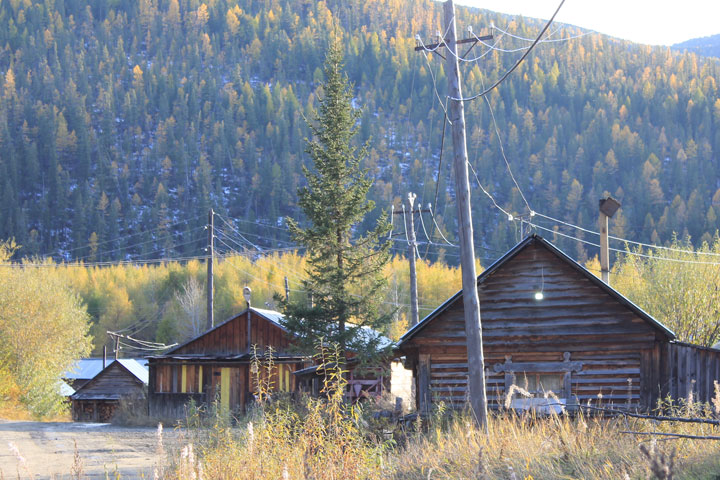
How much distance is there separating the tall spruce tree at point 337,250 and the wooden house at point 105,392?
27.3 metres

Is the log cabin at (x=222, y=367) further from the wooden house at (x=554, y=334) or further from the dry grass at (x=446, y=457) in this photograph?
the dry grass at (x=446, y=457)

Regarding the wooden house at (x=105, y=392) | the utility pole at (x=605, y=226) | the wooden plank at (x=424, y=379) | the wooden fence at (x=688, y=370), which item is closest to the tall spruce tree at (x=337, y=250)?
the wooden plank at (x=424, y=379)

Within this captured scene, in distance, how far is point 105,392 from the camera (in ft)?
163

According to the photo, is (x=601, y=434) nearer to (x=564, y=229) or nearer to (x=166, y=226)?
(x=564, y=229)

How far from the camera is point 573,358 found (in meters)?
19.7

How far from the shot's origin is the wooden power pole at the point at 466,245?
Answer: 43.7 ft

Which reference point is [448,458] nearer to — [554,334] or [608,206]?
[554,334]

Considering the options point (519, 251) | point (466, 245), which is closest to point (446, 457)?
point (466, 245)

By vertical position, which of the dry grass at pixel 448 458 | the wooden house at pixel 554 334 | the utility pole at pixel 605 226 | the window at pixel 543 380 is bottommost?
the dry grass at pixel 448 458

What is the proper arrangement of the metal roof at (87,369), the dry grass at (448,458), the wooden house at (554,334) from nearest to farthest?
1. the dry grass at (448,458)
2. the wooden house at (554,334)
3. the metal roof at (87,369)

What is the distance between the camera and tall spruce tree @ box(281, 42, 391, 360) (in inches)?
981

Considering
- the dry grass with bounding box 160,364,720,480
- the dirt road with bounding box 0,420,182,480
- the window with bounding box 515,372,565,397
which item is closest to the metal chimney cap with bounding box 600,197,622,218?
the window with bounding box 515,372,565,397

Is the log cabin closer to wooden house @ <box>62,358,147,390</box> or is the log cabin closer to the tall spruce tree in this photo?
the tall spruce tree

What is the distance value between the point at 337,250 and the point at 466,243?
11.9 metres
